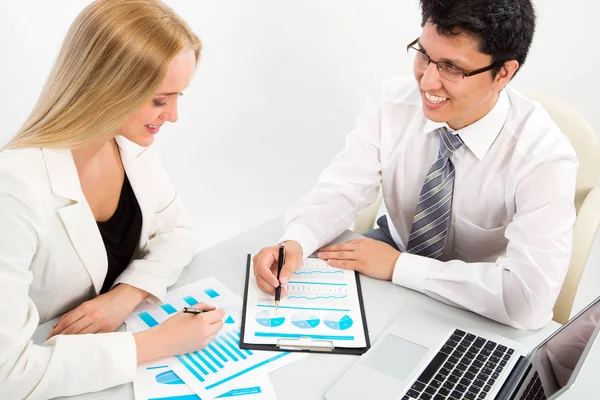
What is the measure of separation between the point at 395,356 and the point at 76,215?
70 cm

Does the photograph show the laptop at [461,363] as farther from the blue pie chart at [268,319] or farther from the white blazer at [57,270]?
the white blazer at [57,270]

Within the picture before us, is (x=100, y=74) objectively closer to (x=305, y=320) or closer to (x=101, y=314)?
(x=101, y=314)

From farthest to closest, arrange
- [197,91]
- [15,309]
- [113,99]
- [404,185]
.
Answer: [197,91] → [404,185] → [113,99] → [15,309]

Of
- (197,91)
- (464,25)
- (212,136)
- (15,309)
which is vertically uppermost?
(464,25)

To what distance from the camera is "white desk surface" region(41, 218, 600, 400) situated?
1.08 meters

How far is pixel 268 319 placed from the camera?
1.25 metres

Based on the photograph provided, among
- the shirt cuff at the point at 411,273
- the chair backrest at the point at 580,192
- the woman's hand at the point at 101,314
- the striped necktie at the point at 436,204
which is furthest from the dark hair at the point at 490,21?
the woman's hand at the point at 101,314

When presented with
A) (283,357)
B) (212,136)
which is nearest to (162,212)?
(283,357)

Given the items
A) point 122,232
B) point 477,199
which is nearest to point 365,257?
point 477,199

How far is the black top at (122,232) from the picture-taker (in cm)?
138

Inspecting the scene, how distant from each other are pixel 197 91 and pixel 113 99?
2.05m

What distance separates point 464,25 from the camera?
1.37 metres

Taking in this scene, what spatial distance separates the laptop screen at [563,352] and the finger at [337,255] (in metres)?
0.52

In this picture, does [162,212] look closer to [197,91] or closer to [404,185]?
[404,185]
